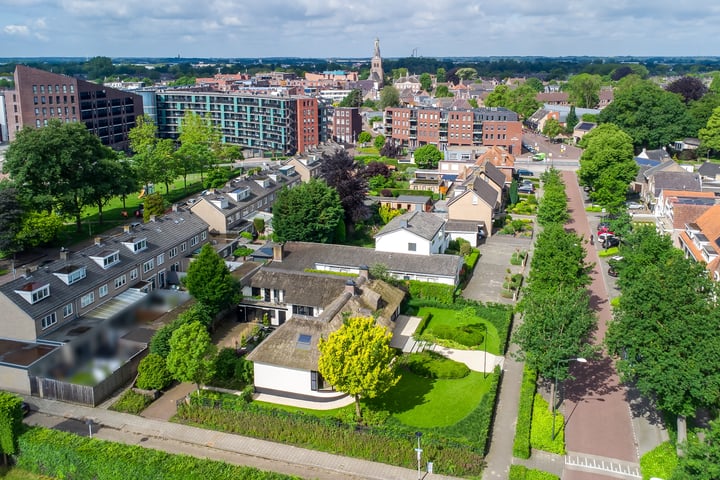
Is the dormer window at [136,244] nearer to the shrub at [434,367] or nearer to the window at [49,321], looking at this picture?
the window at [49,321]

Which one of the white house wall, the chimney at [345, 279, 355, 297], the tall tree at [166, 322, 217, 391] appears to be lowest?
the white house wall

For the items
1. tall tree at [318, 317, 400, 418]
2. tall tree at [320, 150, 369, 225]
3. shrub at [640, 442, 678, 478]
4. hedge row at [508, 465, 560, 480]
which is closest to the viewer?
hedge row at [508, 465, 560, 480]

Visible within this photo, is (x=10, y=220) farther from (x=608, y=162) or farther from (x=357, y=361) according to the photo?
(x=608, y=162)

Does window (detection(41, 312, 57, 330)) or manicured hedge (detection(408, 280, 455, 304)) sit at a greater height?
window (detection(41, 312, 57, 330))

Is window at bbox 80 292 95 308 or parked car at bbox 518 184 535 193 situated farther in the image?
parked car at bbox 518 184 535 193

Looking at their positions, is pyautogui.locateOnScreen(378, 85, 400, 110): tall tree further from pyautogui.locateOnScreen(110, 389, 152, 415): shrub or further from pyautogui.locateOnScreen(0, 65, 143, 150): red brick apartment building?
pyautogui.locateOnScreen(110, 389, 152, 415): shrub

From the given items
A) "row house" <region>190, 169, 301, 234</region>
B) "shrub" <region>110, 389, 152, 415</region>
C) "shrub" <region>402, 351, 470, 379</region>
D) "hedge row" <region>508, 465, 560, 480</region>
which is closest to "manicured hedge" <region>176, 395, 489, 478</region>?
"hedge row" <region>508, 465, 560, 480</region>

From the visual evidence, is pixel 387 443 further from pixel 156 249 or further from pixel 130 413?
pixel 156 249
